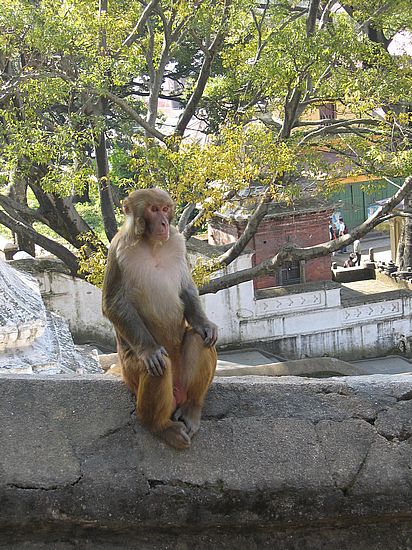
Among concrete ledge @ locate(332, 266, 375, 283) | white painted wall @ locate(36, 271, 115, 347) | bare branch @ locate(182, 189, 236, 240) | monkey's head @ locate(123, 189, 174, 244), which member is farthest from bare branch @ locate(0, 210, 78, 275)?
monkey's head @ locate(123, 189, 174, 244)

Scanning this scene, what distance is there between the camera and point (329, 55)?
9.46 metres

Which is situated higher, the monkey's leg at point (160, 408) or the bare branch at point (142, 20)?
the bare branch at point (142, 20)

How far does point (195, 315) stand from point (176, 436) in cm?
65

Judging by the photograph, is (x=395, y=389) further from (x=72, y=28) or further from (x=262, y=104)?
(x=262, y=104)

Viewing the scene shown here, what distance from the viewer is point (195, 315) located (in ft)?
10.5

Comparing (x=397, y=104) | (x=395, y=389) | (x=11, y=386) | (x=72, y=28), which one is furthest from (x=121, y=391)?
(x=397, y=104)

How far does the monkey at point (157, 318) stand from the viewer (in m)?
2.80

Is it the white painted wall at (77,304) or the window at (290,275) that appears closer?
the white painted wall at (77,304)

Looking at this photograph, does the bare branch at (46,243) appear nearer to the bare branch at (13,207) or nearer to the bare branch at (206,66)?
the bare branch at (13,207)

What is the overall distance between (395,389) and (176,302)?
101 cm

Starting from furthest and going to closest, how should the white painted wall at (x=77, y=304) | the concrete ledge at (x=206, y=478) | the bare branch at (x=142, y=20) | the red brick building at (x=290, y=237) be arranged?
1. the red brick building at (x=290, y=237)
2. the white painted wall at (x=77, y=304)
3. the bare branch at (x=142, y=20)
4. the concrete ledge at (x=206, y=478)

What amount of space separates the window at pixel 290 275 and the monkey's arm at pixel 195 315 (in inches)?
418

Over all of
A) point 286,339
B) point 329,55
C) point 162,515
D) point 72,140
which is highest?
point 329,55

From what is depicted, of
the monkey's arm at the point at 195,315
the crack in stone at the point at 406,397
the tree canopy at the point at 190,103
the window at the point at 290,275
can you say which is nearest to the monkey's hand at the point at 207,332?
the monkey's arm at the point at 195,315
